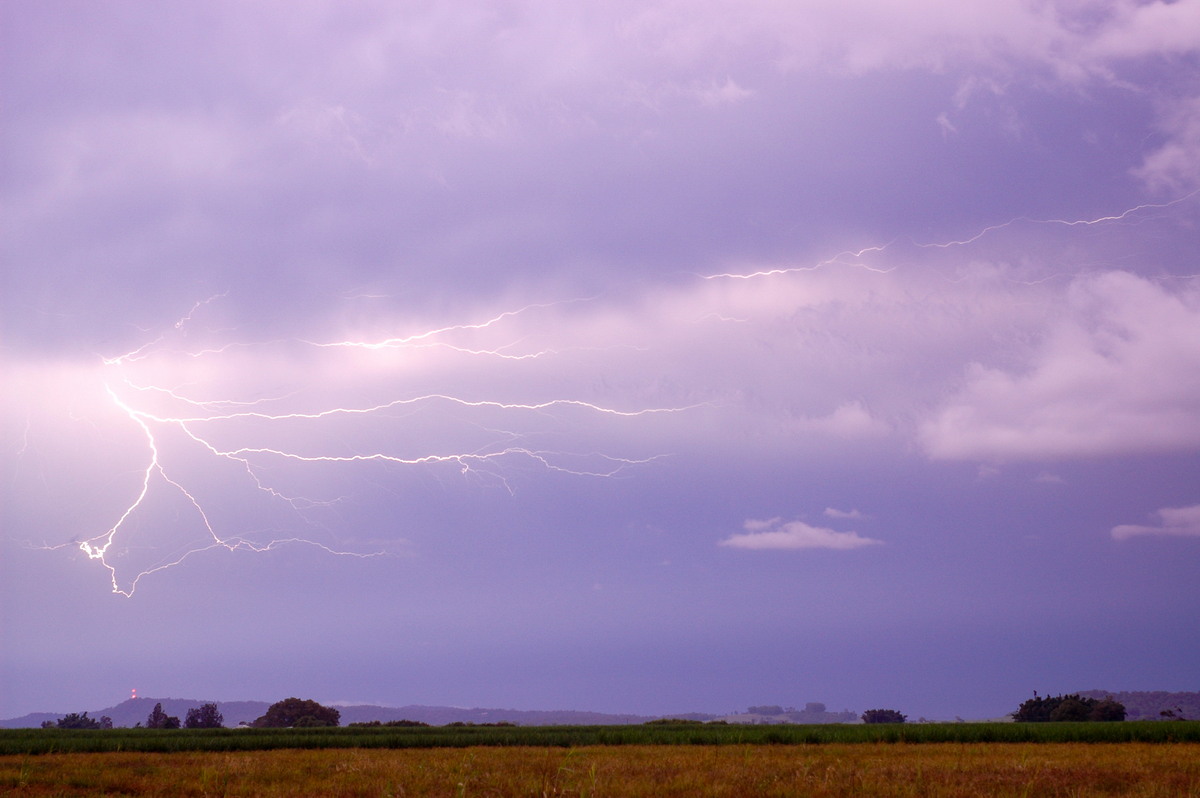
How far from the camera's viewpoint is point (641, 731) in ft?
77.5

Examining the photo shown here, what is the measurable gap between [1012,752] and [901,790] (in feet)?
22.7

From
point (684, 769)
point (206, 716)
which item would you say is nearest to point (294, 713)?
point (206, 716)

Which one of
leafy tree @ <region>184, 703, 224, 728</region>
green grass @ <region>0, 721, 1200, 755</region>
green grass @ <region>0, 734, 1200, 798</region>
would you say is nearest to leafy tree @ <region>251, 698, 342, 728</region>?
leafy tree @ <region>184, 703, 224, 728</region>

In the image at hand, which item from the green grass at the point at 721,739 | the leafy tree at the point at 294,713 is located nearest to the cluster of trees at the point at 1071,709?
the green grass at the point at 721,739

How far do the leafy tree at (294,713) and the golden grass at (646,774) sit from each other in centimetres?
4722

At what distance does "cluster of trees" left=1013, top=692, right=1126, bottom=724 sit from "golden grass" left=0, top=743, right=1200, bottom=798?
42776mm

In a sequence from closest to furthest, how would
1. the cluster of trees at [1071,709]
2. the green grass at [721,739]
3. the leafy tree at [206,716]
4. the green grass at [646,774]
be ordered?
the green grass at [646,774]
the green grass at [721,739]
the cluster of trees at [1071,709]
the leafy tree at [206,716]

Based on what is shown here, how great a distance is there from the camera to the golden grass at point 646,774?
10211mm

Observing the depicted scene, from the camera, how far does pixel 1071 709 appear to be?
179ft

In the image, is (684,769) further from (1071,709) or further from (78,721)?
(78,721)

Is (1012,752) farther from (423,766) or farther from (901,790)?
(423,766)

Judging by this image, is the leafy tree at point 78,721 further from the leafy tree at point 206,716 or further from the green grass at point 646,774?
the green grass at point 646,774

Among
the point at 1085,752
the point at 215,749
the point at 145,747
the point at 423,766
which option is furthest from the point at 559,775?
the point at 145,747

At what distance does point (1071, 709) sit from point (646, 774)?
54.2 meters
